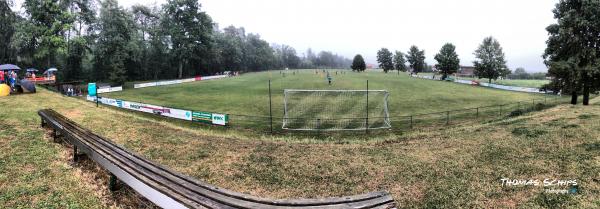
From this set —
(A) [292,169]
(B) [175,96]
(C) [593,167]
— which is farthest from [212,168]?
(B) [175,96]

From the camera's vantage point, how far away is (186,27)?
69.1 metres

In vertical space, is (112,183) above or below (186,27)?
below

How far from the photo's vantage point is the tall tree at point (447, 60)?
75.8 metres

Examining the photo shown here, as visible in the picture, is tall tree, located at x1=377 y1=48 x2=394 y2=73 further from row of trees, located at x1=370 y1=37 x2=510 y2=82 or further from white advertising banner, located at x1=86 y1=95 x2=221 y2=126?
white advertising banner, located at x1=86 y1=95 x2=221 y2=126

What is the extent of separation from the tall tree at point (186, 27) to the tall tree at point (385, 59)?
69701 mm

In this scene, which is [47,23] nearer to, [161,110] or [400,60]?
[161,110]

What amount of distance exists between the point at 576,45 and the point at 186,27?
213ft

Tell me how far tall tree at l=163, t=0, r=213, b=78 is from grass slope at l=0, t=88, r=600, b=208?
56936 millimetres

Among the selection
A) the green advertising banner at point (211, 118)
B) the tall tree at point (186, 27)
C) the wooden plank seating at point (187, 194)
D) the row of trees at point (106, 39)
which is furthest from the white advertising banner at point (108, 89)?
the wooden plank seating at point (187, 194)

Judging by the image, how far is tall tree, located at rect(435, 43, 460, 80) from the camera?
2985 inches

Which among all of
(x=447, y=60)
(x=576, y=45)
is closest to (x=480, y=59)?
(x=447, y=60)

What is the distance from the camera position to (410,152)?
36.4 feet

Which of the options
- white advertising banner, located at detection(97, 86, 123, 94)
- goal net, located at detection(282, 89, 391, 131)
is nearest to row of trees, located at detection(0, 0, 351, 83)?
white advertising banner, located at detection(97, 86, 123, 94)

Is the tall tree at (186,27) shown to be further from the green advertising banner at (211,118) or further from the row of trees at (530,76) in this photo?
the row of trees at (530,76)
